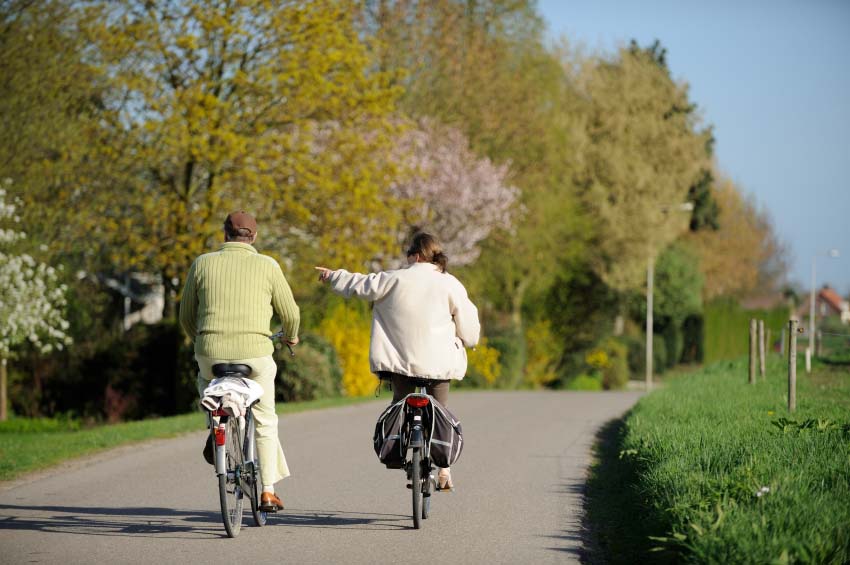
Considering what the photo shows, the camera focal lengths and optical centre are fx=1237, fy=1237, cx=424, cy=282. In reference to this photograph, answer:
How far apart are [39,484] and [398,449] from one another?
13.0 feet

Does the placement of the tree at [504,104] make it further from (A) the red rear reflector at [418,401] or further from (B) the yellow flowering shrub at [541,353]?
(A) the red rear reflector at [418,401]

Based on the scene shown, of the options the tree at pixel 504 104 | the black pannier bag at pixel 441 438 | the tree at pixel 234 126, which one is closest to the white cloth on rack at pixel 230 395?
the black pannier bag at pixel 441 438

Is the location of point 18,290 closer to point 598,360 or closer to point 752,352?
point 752,352

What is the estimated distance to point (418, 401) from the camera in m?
8.11

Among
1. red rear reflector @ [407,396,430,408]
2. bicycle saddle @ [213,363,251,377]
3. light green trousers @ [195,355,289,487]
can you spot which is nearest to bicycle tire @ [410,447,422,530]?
Result: red rear reflector @ [407,396,430,408]

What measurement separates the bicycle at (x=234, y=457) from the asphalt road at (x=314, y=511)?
0.63 ft

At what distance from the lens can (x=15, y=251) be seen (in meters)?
21.8

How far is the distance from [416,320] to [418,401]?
0.54 m

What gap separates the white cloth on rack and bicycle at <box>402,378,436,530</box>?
107cm

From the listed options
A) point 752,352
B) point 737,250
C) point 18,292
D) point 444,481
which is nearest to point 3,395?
point 18,292

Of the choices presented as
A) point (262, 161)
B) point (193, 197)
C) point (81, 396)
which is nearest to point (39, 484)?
point (262, 161)

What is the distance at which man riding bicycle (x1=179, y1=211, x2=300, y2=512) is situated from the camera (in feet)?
25.7

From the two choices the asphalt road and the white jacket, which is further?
the white jacket

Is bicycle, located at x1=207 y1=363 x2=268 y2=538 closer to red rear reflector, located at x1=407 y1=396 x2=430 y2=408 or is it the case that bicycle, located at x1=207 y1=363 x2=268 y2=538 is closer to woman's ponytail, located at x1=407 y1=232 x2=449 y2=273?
red rear reflector, located at x1=407 y1=396 x2=430 y2=408
